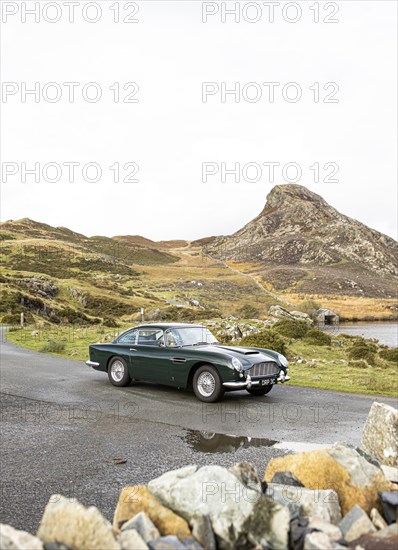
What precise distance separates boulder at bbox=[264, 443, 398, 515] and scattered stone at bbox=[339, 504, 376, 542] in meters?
0.47

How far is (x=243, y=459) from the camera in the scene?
7.22 metres

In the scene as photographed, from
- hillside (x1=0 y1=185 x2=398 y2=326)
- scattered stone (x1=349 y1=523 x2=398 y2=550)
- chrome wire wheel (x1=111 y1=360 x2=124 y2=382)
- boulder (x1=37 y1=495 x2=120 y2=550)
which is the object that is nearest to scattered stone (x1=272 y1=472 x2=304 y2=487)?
scattered stone (x1=349 y1=523 x2=398 y2=550)

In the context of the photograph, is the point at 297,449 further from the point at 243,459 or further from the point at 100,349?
the point at 100,349

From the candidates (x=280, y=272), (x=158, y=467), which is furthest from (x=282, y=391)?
(x=280, y=272)

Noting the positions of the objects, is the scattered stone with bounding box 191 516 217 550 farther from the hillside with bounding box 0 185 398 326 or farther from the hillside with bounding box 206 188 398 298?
the hillside with bounding box 206 188 398 298

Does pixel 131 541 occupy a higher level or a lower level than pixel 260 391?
higher

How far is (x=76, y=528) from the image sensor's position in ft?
10.2

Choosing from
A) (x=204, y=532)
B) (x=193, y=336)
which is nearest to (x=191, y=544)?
(x=204, y=532)

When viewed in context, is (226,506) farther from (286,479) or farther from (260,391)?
(260,391)

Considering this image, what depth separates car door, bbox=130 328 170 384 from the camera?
39.0 ft

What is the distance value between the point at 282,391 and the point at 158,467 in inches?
269

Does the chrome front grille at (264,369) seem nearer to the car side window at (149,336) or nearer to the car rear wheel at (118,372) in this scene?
the car side window at (149,336)

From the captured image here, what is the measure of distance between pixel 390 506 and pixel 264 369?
749cm

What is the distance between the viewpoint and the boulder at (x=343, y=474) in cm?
398
